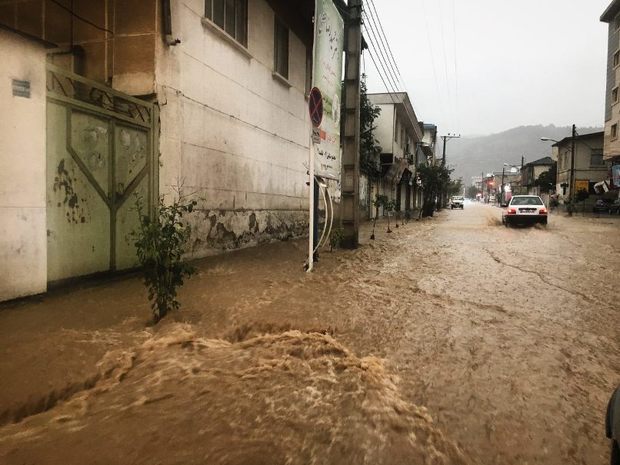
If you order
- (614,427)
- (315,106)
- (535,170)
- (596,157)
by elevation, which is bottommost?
(614,427)

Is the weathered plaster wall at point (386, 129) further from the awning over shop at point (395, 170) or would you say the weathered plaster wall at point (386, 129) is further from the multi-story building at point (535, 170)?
the multi-story building at point (535, 170)

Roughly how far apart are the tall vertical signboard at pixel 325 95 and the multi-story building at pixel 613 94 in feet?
106

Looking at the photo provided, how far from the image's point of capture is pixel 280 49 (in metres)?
10.6

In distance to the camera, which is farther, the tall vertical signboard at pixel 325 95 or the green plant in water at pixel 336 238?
the green plant in water at pixel 336 238

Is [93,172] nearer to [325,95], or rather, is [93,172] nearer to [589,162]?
[325,95]

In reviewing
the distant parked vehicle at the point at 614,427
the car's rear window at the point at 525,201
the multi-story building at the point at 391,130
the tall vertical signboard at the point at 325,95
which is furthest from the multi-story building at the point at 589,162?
the distant parked vehicle at the point at 614,427

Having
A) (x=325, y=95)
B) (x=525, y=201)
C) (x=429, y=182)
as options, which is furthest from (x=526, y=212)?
(x=429, y=182)

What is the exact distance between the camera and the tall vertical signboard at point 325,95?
6.96m

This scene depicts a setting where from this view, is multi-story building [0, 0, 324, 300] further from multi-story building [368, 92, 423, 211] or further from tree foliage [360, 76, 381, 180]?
multi-story building [368, 92, 423, 211]

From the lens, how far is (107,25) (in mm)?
6156

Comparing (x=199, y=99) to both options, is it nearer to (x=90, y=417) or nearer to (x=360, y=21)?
(x=360, y=21)

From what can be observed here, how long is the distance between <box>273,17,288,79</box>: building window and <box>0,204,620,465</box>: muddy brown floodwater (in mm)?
6911

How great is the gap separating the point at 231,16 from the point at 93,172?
15.9ft

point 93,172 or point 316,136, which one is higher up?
point 316,136
